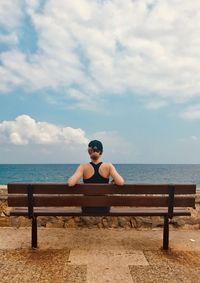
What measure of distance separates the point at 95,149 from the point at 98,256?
1.53 m

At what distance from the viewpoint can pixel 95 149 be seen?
17.7 feet

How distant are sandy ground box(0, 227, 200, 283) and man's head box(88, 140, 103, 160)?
133cm

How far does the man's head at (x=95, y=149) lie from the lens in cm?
541

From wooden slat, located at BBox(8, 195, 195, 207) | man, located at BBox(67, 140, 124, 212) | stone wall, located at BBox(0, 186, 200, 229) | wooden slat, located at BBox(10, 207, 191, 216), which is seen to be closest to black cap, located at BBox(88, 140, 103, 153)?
man, located at BBox(67, 140, 124, 212)

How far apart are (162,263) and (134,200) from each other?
93 centimetres

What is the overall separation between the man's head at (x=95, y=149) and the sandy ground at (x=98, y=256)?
1.33 m

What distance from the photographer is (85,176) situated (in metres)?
5.46

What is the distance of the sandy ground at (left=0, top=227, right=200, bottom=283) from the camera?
4180mm

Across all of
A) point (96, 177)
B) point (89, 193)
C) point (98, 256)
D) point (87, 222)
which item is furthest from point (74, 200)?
point (87, 222)

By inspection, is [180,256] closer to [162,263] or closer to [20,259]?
[162,263]

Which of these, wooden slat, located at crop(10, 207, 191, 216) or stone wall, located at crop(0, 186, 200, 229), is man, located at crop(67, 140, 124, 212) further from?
stone wall, located at crop(0, 186, 200, 229)

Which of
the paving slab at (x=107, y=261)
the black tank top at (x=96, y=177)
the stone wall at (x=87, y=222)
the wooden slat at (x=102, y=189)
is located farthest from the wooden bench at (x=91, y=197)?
the stone wall at (x=87, y=222)

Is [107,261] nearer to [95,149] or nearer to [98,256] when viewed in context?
[98,256]

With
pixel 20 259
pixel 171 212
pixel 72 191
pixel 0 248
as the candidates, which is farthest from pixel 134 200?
pixel 0 248
